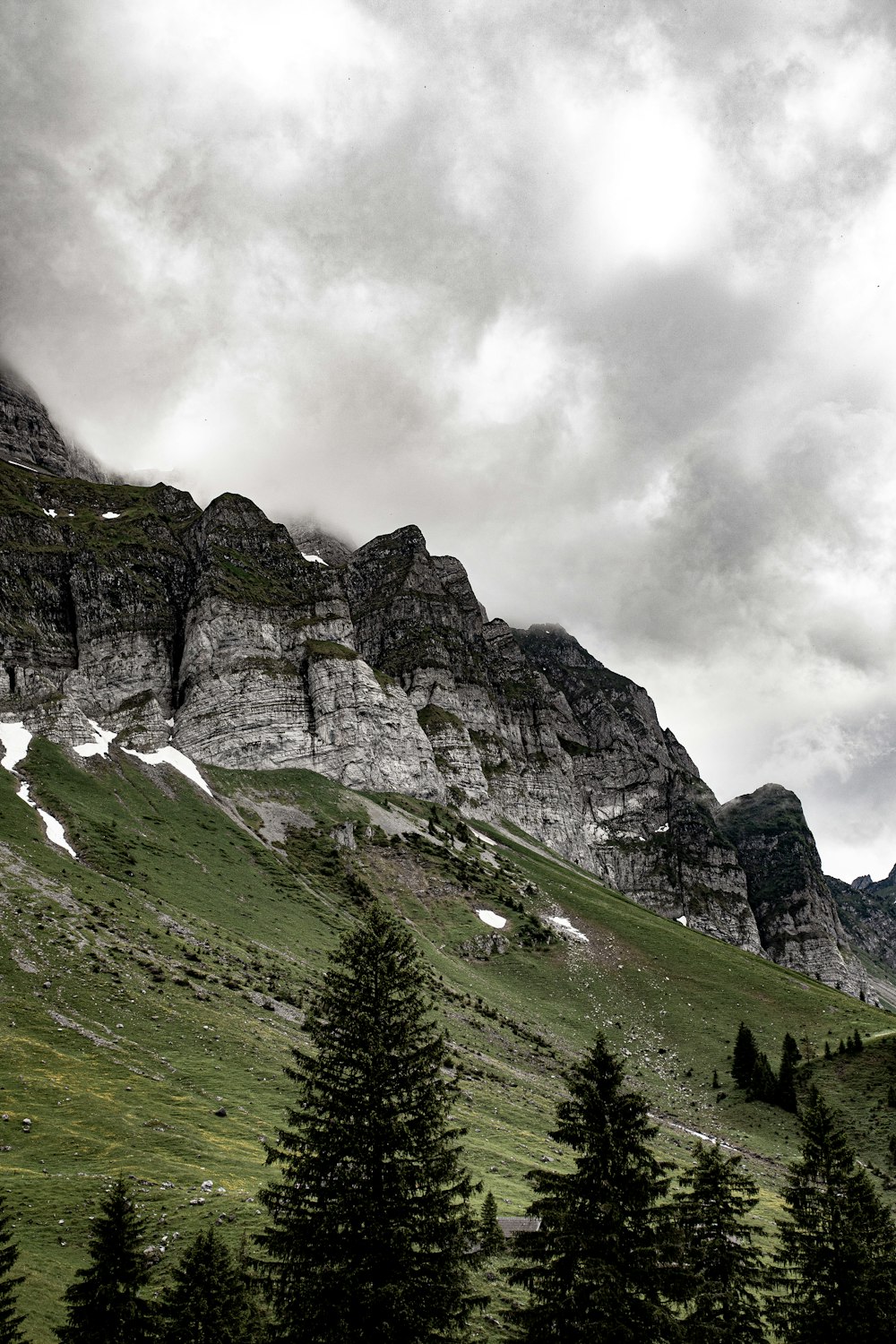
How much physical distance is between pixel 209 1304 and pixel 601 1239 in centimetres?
953

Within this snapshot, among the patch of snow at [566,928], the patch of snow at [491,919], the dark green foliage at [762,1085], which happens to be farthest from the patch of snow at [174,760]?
the dark green foliage at [762,1085]

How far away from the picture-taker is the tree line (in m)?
14.3

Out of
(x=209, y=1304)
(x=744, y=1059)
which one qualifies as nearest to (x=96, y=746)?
(x=744, y=1059)

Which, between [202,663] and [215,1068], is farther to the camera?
[202,663]

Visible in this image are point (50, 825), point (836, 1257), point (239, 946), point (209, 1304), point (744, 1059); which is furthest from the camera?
Result: point (50, 825)

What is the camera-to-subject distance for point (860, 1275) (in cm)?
1925

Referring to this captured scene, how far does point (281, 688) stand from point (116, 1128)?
157656 mm

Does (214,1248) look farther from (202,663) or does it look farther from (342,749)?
(202,663)

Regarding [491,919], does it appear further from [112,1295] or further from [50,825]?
[112,1295]

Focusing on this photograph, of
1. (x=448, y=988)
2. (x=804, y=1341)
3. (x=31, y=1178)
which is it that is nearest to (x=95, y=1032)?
(x=31, y=1178)

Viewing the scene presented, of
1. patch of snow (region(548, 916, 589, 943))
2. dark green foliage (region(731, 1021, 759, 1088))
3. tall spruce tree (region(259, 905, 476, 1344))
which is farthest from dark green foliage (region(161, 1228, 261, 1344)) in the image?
patch of snow (region(548, 916, 589, 943))

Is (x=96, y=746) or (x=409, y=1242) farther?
(x=96, y=746)

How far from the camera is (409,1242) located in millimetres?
14664

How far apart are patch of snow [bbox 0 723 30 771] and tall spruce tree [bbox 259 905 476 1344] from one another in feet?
396
